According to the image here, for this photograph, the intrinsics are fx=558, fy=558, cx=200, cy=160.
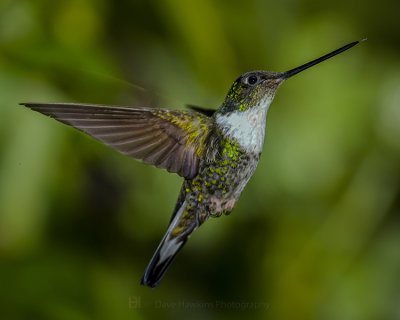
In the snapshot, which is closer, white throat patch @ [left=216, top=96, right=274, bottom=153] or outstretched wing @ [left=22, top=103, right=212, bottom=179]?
outstretched wing @ [left=22, top=103, right=212, bottom=179]

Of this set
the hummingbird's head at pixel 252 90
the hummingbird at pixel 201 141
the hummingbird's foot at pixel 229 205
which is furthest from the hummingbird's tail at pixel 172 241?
the hummingbird's head at pixel 252 90

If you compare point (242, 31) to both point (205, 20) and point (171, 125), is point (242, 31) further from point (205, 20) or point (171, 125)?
point (171, 125)

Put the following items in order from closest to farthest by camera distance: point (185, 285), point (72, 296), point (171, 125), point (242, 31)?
point (171, 125), point (72, 296), point (242, 31), point (185, 285)

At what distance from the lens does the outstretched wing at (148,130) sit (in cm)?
79

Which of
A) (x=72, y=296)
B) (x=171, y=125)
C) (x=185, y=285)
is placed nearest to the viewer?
(x=171, y=125)

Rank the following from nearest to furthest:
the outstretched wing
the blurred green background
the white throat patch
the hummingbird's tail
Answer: the outstretched wing
the white throat patch
the hummingbird's tail
the blurred green background

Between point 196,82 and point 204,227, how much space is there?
19.6 inches

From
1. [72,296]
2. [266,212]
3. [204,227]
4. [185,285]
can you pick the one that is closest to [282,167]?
[266,212]

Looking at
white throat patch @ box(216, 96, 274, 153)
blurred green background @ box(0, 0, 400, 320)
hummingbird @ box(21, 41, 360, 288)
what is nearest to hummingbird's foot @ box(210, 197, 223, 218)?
hummingbird @ box(21, 41, 360, 288)

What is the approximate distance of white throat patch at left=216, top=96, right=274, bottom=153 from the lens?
35.5 inches

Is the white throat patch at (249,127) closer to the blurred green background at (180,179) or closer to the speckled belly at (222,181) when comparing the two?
the speckled belly at (222,181)

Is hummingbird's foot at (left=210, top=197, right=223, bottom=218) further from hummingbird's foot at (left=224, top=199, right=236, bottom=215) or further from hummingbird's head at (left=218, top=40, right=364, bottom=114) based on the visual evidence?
hummingbird's head at (left=218, top=40, right=364, bottom=114)

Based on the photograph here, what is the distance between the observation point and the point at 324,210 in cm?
207

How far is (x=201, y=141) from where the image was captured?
100 centimetres
